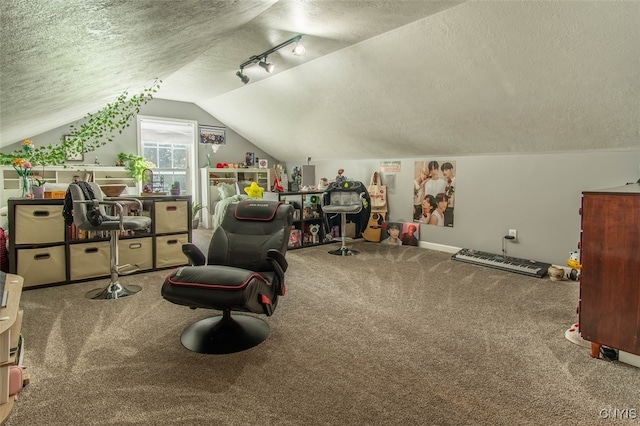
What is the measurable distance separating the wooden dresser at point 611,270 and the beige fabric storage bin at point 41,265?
4510mm

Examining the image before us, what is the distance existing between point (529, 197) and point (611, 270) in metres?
2.50

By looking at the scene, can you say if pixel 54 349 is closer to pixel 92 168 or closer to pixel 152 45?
pixel 152 45

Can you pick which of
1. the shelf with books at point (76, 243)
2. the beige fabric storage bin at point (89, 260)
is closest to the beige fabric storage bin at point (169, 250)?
the shelf with books at point (76, 243)

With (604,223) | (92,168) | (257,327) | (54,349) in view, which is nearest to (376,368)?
(257,327)

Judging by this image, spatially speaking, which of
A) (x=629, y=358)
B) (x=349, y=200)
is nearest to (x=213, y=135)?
(x=349, y=200)

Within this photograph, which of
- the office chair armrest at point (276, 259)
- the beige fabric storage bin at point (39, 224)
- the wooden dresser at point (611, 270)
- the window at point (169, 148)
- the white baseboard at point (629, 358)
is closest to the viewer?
the wooden dresser at point (611, 270)

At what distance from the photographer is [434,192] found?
5.67 metres

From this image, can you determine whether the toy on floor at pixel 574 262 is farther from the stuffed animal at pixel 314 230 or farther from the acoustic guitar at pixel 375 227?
the stuffed animal at pixel 314 230

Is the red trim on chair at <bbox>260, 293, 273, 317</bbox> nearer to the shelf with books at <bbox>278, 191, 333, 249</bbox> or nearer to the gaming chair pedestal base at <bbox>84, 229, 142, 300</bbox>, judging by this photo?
the gaming chair pedestal base at <bbox>84, 229, 142, 300</bbox>

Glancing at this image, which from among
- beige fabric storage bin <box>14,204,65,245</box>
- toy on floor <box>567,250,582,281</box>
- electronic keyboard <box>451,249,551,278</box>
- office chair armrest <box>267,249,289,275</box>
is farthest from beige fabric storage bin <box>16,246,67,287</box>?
toy on floor <box>567,250,582,281</box>

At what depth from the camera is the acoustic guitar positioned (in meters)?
6.26

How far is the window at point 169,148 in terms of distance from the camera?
763 centimetres

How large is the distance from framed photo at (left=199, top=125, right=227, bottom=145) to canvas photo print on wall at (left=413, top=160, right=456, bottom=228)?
4533mm

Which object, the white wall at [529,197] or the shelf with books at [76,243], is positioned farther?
the white wall at [529,197]
